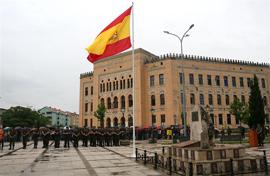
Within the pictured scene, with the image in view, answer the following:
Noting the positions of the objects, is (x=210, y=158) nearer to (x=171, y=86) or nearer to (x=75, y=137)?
(x=75, y=137)

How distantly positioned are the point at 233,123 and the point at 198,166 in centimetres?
4317

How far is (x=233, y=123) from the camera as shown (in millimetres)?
48219

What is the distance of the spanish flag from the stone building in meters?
31.4

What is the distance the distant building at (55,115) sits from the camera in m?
127

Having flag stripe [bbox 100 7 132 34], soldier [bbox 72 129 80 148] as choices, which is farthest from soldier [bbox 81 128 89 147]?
flag stripe [bbox 100 7 132 34]

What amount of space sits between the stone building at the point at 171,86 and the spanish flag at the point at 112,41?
31389 millimetres

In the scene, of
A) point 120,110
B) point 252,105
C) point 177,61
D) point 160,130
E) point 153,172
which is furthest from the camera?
point 120,110

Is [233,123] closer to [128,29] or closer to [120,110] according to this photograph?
[120,110]

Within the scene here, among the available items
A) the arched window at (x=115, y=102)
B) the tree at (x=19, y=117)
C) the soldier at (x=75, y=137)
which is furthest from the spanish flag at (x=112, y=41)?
the tree at (x=19, y=117)

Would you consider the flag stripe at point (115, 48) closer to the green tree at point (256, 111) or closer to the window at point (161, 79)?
the green tree at point (256, 111)

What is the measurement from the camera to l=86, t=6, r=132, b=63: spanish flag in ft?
48.6

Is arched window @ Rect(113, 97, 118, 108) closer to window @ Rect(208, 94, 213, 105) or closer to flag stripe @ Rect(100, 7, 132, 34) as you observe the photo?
window @ Rect(208, 94, 213, 105)

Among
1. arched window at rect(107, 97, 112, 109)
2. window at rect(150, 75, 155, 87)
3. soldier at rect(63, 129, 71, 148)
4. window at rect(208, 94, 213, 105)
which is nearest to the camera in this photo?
soldier at rect(63, 129, 71, 148)

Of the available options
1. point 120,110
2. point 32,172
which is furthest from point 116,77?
point 32,172
